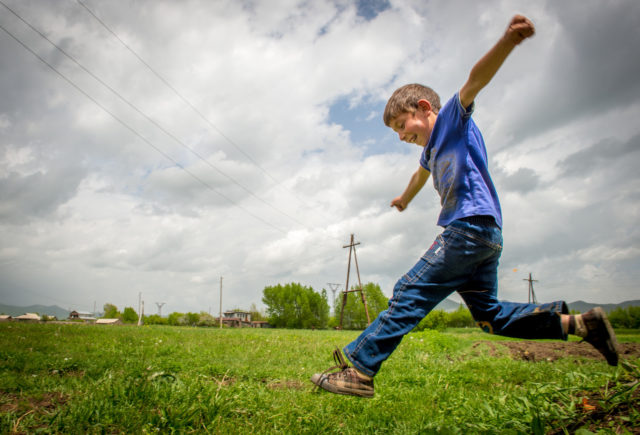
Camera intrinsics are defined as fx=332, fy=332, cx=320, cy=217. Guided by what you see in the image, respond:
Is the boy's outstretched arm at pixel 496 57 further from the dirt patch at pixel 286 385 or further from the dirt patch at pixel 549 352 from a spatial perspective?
the dirt patch at pixel 549 352

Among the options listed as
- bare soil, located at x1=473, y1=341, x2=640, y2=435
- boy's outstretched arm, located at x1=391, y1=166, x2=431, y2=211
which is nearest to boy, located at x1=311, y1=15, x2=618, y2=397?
bare soil, located at x1=473, y1=341, x2=640, y2=435

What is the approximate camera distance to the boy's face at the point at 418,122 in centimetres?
273

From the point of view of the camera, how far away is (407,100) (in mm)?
2771

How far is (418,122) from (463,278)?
1290mm

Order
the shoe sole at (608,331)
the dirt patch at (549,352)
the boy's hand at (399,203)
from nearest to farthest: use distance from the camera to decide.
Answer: the shoe sole at (608,331) < the boy's hand at (399,203) < the dirt patch at (549,352)

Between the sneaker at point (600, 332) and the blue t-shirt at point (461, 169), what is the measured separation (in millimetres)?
777

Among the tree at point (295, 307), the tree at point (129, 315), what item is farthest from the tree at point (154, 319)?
the tree at point (295, 307)

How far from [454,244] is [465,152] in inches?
27.5

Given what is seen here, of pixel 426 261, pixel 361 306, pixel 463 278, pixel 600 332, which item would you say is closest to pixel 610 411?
pixel 600 332

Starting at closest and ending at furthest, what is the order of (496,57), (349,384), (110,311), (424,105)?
(496,57), (349,384), (424,105), (110,311)

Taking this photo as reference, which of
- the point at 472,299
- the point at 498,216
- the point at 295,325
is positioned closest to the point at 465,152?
the point at 498,216

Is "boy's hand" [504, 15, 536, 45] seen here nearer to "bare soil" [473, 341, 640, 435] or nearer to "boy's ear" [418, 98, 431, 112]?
"boy's ear" [418, 98, 431, 112]

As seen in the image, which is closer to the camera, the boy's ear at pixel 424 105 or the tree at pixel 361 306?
the boy's ear at pixel 424 105

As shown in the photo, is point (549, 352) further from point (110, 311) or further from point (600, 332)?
point (110, 311)
